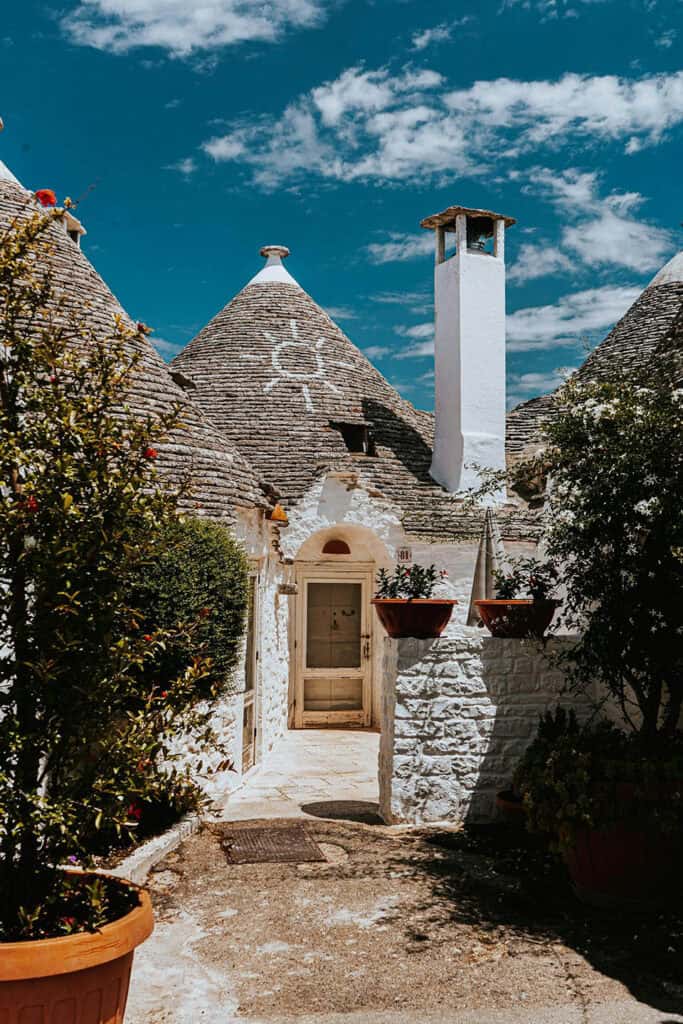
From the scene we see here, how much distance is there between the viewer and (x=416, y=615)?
791cm

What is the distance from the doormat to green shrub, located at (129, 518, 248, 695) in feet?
4.19

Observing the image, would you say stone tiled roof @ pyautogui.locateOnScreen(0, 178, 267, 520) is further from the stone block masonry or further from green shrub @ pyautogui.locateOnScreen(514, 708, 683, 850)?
green shrub @ pyautogui.locateOnScreen(514, 708, 683, 850)

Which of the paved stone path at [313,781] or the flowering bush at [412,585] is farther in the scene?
the paved stone path at [313,781]

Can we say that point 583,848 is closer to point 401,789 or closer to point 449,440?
point 401,789

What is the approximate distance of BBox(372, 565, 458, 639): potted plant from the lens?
311 inches

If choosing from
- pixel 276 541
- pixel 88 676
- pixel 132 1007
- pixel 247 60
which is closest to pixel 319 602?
pixel 276 541

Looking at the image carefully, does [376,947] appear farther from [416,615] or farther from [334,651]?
[334,651]

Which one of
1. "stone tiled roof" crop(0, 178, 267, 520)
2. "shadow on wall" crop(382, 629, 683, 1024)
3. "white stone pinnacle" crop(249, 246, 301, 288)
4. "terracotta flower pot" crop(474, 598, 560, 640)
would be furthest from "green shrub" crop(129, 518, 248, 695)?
"white stone pinnacle" crop(249, 246, 301, 288)

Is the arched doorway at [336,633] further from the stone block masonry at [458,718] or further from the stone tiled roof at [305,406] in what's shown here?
the stone block masonry at [458,718]

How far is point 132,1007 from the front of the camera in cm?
455

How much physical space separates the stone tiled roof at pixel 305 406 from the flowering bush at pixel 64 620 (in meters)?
9.54

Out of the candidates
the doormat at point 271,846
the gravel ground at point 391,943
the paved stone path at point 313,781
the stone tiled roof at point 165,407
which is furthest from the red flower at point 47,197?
the paved stone path at point 313,781

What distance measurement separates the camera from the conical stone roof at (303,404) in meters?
13.8

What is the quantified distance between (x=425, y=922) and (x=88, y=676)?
10.6ft
